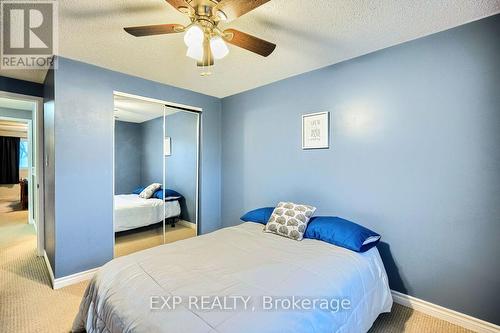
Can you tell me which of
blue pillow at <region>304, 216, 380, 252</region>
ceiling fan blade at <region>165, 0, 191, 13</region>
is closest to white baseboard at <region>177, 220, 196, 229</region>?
blue pillow at <region>304, 216, 380, 252</region>

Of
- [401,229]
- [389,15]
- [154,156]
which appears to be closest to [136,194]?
[154,156]

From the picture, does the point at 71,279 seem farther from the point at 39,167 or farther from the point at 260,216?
the point at 260,216

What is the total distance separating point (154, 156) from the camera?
3.36m

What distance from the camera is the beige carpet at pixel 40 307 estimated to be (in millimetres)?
1859

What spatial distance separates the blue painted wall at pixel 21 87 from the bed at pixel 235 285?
9.39 ft

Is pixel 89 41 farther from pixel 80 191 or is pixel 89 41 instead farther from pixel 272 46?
pixel 272 46

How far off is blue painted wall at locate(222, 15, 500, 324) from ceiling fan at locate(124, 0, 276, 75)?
1.29 m

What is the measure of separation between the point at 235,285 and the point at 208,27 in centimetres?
162

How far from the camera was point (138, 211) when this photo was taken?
3236 mm

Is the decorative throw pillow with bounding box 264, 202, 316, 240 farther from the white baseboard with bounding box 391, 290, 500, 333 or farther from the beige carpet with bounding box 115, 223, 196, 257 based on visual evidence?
Answer: the beige carpet with bounding box 115, 223, 196, 257

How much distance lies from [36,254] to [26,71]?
96.4 inches

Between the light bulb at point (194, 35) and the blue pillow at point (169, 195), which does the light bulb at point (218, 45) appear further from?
the blue pillow at point (169, 195)

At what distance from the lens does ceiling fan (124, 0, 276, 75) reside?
4.37 ft

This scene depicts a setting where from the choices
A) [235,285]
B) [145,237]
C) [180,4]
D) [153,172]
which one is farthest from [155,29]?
[145,237]
